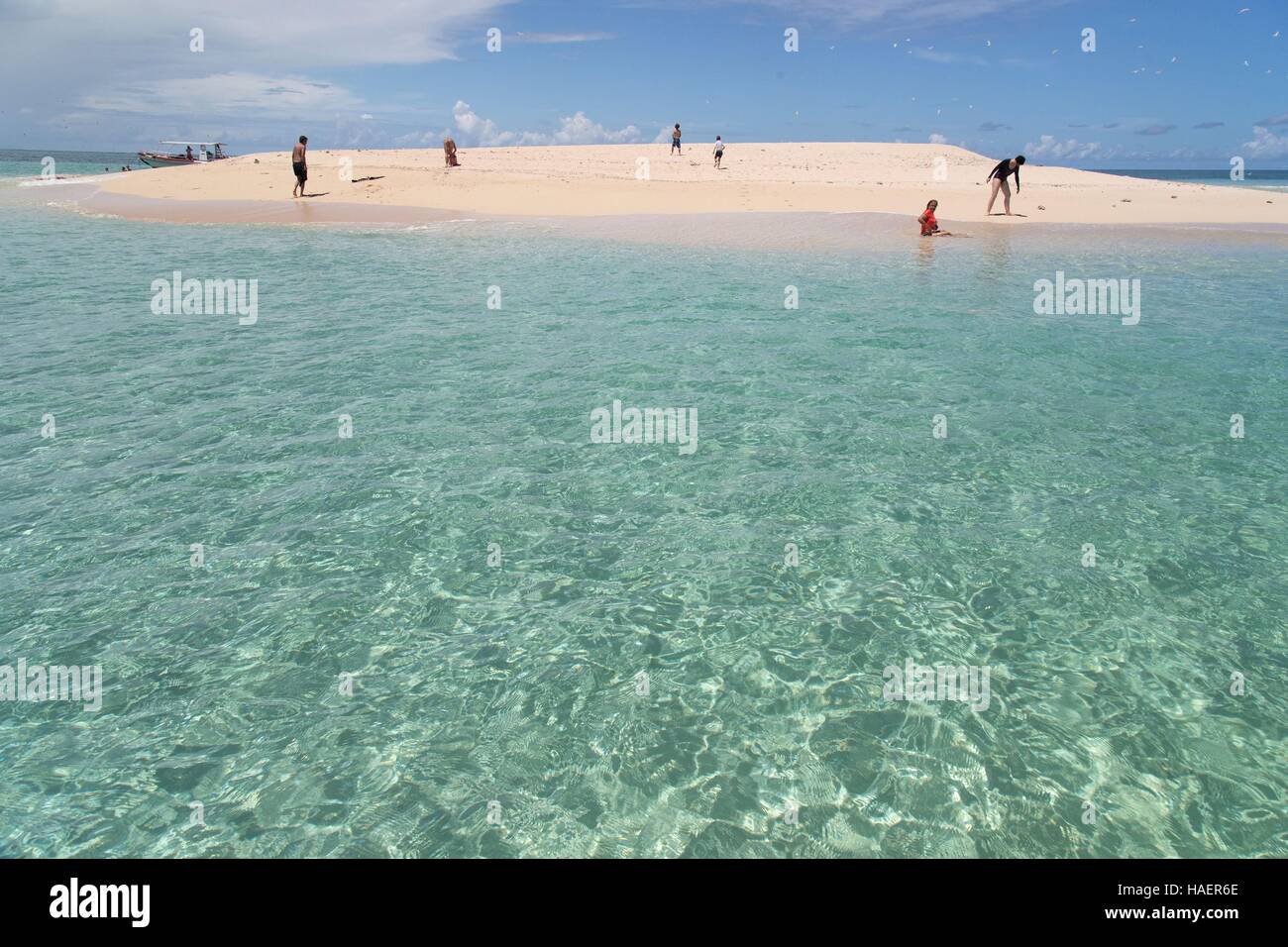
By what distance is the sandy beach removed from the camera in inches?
1428

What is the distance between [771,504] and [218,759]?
5.52 meters

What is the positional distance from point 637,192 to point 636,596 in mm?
38893

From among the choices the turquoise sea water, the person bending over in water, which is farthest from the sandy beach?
the turquoise sea water

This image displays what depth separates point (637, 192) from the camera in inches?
1631

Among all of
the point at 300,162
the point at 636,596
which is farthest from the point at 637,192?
the point at 636,596

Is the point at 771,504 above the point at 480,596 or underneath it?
above

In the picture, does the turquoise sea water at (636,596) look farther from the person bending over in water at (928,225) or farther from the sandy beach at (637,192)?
→ the sandy beach at (637,192)

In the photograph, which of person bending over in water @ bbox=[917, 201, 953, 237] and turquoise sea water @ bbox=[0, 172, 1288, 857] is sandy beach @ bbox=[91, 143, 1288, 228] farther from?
turquoise sea water @ bbox=[0, 172, 1288, 857]

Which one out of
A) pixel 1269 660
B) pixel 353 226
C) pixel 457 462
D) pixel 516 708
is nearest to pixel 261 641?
pixel 516 708

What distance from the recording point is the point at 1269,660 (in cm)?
568

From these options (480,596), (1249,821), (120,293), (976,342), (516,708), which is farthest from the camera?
(120,293)

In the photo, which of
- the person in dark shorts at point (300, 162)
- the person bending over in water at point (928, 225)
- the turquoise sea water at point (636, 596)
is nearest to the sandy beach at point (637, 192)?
the person in dark shorts at point (300, 162)

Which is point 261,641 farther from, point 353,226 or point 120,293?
point 353,226

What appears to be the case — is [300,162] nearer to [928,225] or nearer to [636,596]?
[928,225]
